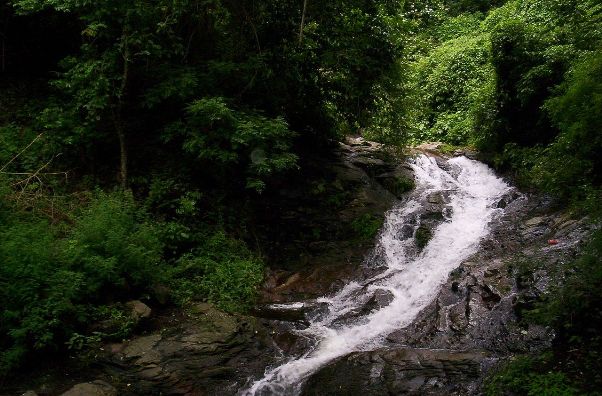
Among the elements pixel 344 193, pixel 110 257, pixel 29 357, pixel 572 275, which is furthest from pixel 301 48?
pixel 29 357

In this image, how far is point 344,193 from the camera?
12375 millimetres

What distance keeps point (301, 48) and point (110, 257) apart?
21.5 feet

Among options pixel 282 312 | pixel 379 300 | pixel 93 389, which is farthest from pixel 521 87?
pixel 93 389

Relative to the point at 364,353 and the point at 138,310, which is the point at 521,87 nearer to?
the point at 364,353

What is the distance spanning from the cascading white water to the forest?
1.36 meters

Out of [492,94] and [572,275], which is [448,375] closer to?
[572,275]

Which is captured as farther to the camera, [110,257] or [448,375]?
[110,257]

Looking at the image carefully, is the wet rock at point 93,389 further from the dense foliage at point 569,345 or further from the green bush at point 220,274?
the dense foliage at point 569,345

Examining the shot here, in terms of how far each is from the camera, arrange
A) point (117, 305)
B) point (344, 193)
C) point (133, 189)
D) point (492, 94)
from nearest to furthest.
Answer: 1. point (117, 305)
2. point (133, 189)
3. point (344, 193)
4. point (492, 94)

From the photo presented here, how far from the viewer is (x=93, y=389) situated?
6.02m

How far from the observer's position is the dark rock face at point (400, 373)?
636 cm

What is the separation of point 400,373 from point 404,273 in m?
3.35

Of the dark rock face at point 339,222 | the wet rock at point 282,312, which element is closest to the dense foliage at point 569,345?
the wet rock at point 282,312

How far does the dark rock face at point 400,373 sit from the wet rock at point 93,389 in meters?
2.67
